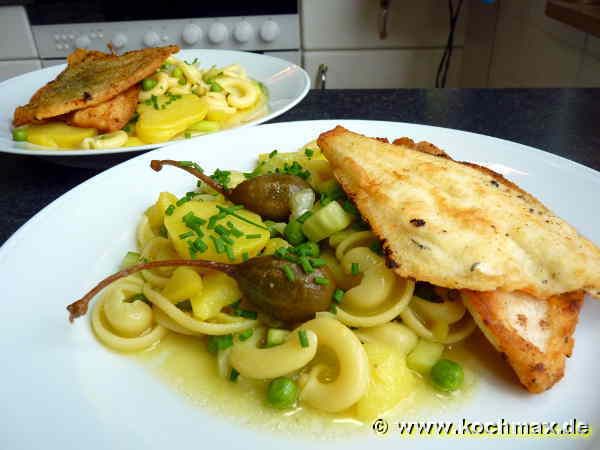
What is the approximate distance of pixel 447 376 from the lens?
1.48 m

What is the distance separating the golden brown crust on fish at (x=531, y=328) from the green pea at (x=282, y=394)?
23.1 inches

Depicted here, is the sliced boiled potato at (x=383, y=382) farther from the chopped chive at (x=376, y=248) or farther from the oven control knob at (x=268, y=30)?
the oven control knob at (x=268, y=30)

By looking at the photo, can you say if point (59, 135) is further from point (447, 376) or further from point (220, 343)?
point (447, 376)

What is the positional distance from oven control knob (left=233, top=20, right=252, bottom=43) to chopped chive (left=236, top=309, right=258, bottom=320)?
4337 mm

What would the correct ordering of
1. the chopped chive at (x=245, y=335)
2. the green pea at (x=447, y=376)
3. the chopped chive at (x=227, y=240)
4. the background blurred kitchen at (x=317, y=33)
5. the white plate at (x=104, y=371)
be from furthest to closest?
1. the background blurred kitchen at (x=317, y=33)
2. the chopped chive at (x=227, y=240)
3. the chopped chive at (x=245, y=335)
4. the green pea at (x=447, y=376)
5. the white plate at (x=104, y=371)

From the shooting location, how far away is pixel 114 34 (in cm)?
550

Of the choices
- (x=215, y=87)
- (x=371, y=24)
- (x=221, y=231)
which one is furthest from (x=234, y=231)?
(x=371, y=24)

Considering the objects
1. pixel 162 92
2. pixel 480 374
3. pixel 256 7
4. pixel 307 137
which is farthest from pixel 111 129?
pixel 256 7

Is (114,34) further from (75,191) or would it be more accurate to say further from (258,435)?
(258,435)

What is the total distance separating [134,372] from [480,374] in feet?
3.47

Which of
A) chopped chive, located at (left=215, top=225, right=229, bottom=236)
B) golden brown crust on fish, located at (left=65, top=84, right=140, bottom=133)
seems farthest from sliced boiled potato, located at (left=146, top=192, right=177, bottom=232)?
golden brown crust on fish, located at (left=65, top=84, right=140, bottom=133)

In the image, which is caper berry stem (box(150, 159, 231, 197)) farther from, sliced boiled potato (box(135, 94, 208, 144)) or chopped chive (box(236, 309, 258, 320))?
sliced boiled potato (box(135, 94, 208, 144))

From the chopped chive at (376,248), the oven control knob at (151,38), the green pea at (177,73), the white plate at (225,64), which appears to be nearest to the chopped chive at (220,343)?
the chopped chive at (376,248)

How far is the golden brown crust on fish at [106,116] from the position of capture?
2875 millimetres
